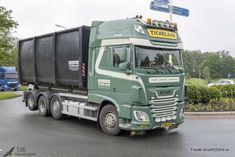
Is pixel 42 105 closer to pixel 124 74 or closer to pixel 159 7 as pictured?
pixel 124 74

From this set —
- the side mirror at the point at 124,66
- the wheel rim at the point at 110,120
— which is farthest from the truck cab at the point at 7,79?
the side mirror at the point at 124,66

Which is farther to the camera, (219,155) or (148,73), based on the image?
(148,73)

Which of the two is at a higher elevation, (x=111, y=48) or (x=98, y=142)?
(x=111, y=48)

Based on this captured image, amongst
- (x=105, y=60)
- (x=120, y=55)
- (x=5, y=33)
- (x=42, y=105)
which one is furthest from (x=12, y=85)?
(x=120, y=55)

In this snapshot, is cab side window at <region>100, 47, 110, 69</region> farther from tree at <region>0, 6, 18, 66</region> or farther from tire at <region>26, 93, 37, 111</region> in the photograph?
tree at <region>0, 6, 18, 66</region>

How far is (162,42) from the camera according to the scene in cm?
841

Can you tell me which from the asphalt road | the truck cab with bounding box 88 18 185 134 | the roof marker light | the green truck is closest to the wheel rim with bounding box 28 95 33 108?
the asphalt road

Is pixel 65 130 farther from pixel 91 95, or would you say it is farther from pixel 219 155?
pixel 219 155

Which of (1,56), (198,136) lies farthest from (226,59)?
(198,136)

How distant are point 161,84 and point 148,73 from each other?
0.58 metres

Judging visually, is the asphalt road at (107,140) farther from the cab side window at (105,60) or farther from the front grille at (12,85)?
the front grille at (12,85)

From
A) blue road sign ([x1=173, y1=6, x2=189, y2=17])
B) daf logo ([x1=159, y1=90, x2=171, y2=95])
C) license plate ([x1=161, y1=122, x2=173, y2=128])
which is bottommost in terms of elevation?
license plate ([x1=161, y1=122, x2=173, y2=128])

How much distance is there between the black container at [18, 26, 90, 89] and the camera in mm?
9336

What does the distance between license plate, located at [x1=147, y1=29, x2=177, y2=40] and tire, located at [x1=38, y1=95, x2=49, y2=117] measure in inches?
225
